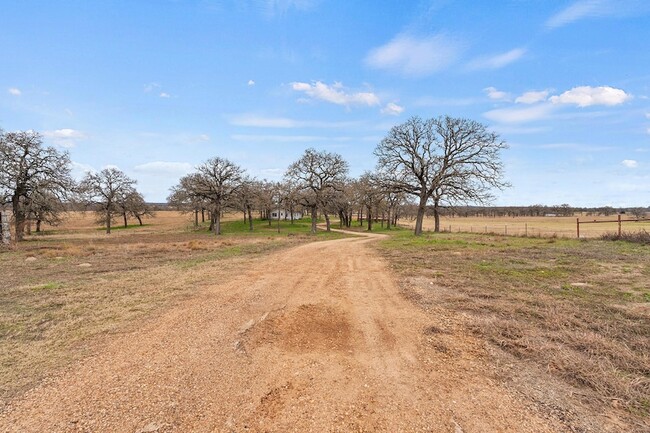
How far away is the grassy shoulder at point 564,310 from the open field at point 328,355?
39mm

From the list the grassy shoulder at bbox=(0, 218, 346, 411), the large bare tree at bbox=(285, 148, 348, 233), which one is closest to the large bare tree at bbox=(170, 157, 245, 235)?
the large bare tree at bbox=(285, 148, 348, 233)

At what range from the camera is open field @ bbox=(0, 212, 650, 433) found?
3637 mm

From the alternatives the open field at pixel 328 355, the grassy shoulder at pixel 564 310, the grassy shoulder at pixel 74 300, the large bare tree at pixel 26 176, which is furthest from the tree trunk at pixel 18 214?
the grassy shoulder at pixel 564 310

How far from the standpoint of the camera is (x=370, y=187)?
32.4m

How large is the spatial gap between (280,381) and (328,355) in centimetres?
103

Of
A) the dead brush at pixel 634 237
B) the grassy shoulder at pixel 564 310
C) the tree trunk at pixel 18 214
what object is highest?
the tree trunk at pixel 18 214

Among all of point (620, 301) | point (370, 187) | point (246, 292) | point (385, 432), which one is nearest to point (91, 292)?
point (246, 292)

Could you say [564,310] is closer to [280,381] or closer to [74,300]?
[280,381]

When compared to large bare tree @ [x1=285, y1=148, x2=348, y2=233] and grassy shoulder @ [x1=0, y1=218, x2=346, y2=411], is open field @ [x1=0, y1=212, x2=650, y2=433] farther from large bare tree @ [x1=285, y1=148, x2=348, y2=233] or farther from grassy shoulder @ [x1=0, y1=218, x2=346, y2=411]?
large bare tree @ [x1=285, y1=148, x2=348, y2=233]

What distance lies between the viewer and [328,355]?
5102mm

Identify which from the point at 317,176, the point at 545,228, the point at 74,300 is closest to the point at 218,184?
the point at 317,176

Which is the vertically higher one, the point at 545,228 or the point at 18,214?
the point at 18,214

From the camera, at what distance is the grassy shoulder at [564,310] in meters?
4.41

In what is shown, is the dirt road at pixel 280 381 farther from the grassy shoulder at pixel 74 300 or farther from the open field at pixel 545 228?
the open field at pixel 545 228
